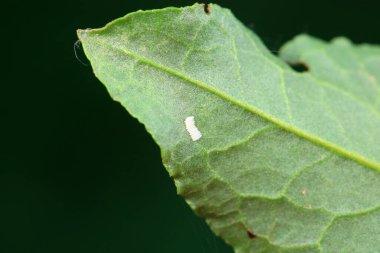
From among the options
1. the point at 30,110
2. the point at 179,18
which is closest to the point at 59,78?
the point at 30,110

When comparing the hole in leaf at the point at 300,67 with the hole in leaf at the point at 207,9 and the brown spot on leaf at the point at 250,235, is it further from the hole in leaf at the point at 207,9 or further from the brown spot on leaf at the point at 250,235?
the brown spot on leaf at the point at 250,235

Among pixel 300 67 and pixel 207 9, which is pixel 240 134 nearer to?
pixel 207 9

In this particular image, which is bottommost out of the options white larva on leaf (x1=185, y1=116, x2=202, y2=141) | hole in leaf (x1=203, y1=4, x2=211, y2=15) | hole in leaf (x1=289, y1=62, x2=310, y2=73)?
hole in leaf (x1=289, y1=62, x2=310, y2=73)

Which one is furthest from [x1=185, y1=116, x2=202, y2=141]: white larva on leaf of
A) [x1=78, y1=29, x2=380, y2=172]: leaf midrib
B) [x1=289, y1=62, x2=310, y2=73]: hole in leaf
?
[x1=289, y1=62, x2=310, y2=73]: hole in leaf

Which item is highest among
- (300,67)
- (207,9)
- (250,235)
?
(207,9)

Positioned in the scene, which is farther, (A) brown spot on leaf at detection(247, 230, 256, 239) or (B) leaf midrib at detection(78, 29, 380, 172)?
(A) brown spot on leaf at detection(247, 230, 256, 239)

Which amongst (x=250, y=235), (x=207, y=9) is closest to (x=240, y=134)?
(x=250, y=235)

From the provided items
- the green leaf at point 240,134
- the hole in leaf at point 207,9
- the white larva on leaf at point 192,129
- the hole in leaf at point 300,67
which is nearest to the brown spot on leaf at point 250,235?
the green leaf at point 240,134

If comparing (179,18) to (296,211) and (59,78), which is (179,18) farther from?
(59,78)

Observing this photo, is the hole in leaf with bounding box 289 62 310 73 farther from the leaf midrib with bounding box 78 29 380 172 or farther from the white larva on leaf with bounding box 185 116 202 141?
the white larva on leaf with bounding box 185 116 202 141
